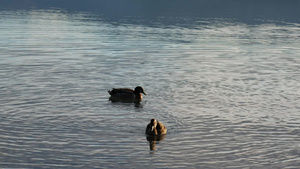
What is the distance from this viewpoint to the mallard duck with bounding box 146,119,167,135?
1703 cm

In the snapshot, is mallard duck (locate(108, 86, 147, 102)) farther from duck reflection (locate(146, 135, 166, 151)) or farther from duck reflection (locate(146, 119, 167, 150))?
duck reflection (locate(146, 135, 166, 151))

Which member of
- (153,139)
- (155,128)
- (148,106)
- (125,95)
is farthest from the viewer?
(125,95)

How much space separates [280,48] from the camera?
42500 millimetres

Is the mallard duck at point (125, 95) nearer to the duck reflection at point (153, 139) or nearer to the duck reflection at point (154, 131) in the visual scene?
the duck reflection at point (154, 131)

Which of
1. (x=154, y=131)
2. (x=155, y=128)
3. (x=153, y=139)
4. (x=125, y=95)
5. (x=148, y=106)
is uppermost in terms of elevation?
(x=125, y=95)

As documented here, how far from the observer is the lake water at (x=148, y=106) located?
50.6 ft

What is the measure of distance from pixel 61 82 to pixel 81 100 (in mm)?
4165

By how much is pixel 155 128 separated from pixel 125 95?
5.52 meters

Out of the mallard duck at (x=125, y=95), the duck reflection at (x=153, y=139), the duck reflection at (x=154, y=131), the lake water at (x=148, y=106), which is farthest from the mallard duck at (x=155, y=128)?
the mallard duck at (x=125, y=95)

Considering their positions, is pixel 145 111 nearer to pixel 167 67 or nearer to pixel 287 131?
pixel 287 131

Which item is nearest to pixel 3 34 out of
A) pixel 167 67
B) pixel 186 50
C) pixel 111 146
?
pixel 186 50

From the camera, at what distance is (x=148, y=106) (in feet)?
70.2

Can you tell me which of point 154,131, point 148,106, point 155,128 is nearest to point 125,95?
point 148,106

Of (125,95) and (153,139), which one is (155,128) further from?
(125,95)
